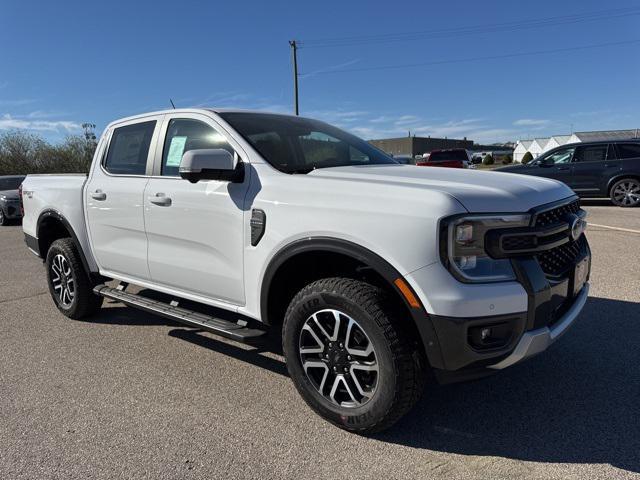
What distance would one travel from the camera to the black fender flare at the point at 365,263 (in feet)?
8.02

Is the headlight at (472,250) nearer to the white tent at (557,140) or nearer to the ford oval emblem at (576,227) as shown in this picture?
the ford oval emblem at (576,227)

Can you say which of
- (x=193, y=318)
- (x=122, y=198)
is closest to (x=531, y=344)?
(x=193, y=318)

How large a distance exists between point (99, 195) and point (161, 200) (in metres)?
0.99

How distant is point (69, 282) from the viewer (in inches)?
195

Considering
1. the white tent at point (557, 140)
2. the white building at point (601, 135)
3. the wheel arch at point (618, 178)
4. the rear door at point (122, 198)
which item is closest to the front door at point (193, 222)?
the rear door at point (122, 198)

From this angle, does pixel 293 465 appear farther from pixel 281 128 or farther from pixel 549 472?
pixel 281 128

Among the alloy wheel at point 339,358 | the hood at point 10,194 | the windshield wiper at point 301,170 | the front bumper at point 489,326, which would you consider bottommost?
the alloy wheel at point 339,358

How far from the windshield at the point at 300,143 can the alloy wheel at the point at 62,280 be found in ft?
8.13

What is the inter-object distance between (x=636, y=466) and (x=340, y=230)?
6.04ft

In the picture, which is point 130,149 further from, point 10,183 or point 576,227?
point 10,183

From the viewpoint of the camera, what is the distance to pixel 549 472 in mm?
2439

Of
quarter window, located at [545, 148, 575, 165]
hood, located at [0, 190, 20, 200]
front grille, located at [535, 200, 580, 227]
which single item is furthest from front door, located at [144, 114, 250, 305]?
hood, located at [0, 190, 20, 200]

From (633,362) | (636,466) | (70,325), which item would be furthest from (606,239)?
(70,325)

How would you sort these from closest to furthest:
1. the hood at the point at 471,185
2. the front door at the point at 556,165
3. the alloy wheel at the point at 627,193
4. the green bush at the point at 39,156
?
the hood at the point at 471,185 → the alloy wheel at the point at 627,193 → the front door at the point at 556,165 → the green bush at the point at 39,156
